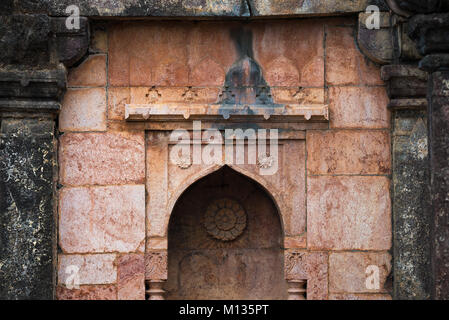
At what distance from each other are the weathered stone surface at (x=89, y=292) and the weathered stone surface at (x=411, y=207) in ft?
7.93

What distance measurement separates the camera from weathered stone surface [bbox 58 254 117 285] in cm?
755

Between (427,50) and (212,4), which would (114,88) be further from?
(427,50)

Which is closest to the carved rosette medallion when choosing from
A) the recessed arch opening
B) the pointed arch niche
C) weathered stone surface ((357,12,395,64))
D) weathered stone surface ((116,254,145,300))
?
the recessed arch opening

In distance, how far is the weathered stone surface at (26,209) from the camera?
286 inches

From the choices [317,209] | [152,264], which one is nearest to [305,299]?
[317,209]

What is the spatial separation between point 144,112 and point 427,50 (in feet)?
7.99

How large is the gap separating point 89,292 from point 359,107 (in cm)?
282

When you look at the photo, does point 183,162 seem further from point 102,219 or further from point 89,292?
point 89,292

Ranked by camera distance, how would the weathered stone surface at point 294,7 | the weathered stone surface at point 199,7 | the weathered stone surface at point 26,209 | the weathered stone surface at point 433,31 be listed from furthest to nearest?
the weathered stone surface at point 294,7 → the weathered stone surface at point 199,7 → the weathered stone surface at point 26,209 → the weathered stone surface at point 433,31

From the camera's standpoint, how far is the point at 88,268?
7.56 metres

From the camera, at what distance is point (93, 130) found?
7.68 metres

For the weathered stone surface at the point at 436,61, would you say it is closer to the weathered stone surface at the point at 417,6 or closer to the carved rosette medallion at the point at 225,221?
the weathered stone surface at the point at 417,6

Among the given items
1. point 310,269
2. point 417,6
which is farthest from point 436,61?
point 310,269

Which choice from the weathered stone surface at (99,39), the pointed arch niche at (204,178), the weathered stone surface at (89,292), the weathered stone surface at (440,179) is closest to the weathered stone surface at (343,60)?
the pointed arch niche at (204,178)
